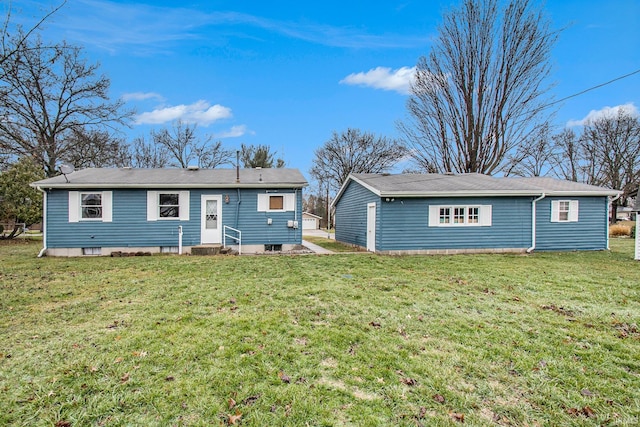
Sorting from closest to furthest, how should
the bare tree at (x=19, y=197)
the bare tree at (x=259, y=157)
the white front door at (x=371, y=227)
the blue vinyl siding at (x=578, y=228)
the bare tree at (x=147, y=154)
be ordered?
the white front door at (x=371, y=227) < the blue vinyl siding at (x=578, y=228) < the bare tree at (x=19, y=197) < the bare tree at (x=259, y=157) < the bare tree at (x=147, y=154)

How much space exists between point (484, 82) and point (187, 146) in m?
28.3

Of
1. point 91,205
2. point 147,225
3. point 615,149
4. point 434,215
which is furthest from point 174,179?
point 615,149

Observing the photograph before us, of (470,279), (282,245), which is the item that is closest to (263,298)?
(470,279)

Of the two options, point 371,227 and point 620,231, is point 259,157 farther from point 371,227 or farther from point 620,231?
point 620,231

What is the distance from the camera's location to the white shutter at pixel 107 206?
477 inches

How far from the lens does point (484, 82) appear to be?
2144cm

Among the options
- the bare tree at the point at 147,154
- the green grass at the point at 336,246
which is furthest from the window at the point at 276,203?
the bare tree at the point at 147,154

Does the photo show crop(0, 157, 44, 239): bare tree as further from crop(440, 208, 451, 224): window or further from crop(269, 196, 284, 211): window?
crop(440, 208, 451, 224): window

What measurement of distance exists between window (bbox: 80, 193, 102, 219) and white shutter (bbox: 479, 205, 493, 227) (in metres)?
14.2

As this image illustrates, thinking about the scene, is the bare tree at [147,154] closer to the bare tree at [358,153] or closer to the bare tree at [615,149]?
the bare tree at [358,153]

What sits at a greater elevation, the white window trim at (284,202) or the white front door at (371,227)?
the white window trim at (284,202)

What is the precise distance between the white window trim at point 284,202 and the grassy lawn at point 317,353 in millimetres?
5586

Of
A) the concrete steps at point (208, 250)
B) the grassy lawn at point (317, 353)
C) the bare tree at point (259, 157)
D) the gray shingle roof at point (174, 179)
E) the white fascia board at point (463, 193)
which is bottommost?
the grassy lawn at point (317, 353)

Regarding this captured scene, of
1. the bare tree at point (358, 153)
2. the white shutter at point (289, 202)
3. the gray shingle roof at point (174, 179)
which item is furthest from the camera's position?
the bare tree at point (358, 153)
